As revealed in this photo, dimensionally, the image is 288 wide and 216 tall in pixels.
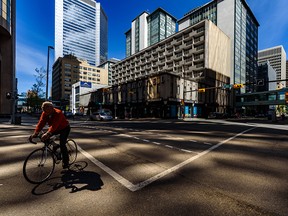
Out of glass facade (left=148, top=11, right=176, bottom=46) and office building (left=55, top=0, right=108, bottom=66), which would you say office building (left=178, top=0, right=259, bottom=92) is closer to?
glass facade (left=148, top=11, right=176, bottom=46)

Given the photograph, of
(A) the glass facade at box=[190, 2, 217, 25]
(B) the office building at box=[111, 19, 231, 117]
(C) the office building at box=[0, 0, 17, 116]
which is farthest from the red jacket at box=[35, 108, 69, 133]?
(A) the glass facade at box=[190, 2, 217, 25]

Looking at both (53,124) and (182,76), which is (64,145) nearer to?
(53,124)

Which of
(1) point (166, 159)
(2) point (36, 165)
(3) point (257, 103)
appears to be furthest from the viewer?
(3) point (257, 103)

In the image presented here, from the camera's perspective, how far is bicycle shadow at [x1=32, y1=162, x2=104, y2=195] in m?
3.48

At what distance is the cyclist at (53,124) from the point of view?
400 centimetres

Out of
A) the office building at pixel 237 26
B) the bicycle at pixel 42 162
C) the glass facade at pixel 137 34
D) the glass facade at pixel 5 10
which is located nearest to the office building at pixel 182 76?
the office building at pixel 237 26

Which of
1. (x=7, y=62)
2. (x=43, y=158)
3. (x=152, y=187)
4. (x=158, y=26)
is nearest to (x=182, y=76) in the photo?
(x=7, y=62)

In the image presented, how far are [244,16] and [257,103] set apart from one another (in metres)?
40.5

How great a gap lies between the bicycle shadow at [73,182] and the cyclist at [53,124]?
37 centimetres

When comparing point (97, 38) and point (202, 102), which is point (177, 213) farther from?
point (97, 38)

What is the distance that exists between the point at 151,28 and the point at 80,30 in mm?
96660

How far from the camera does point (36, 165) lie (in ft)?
12.8

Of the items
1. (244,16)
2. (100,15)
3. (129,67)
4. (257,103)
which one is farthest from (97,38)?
(257,103)

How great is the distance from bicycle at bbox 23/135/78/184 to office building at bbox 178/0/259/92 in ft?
245
